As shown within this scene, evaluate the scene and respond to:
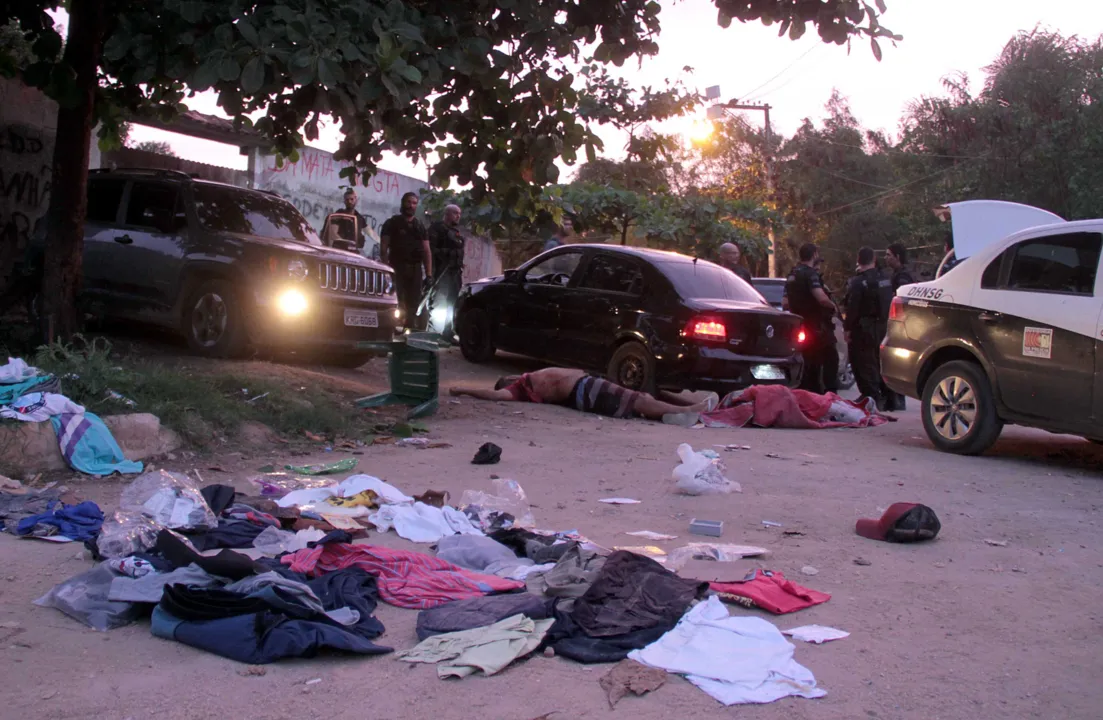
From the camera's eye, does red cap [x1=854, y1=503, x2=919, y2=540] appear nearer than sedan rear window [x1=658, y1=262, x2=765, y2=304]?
Yes

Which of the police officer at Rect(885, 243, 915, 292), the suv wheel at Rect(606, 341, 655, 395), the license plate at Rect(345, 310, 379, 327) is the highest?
the police officer at Rect(885, 243, 915, 292)

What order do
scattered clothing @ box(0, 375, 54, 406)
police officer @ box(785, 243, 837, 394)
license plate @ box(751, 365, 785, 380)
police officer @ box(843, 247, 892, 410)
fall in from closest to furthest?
scattered clothing @ box(0, 375, 54, 406)
license plate @ box(751, 365, 785, 380)
police officer @ box(843, 247, 892, 410)
police officer @ box(785, 243, 837, 394)

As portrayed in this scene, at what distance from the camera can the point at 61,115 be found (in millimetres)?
8961

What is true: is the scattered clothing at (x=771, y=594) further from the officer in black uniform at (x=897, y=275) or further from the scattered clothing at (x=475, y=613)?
the officer in black uniform at (x=897, y=275)

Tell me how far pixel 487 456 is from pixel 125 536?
3010mm

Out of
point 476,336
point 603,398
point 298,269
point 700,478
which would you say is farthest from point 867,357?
point 298,269

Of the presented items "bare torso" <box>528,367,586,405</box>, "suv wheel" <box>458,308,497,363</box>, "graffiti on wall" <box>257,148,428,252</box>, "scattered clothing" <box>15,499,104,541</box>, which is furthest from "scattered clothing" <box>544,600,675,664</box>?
"graffiti on wall" <box>257,148,428,252</box>

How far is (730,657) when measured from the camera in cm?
350

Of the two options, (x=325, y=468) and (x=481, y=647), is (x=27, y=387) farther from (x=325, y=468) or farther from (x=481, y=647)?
(x=481, y=647)

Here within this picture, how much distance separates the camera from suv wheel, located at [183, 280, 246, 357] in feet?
31.3

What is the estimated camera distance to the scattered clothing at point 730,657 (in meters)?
3.28

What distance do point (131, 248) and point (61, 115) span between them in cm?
170

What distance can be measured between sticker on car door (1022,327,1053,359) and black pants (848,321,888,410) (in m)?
3.79

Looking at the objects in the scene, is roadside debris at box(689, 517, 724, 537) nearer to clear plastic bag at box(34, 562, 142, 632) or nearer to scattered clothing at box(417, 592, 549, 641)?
scattered clothing at box(417, 592, 549, 641)
